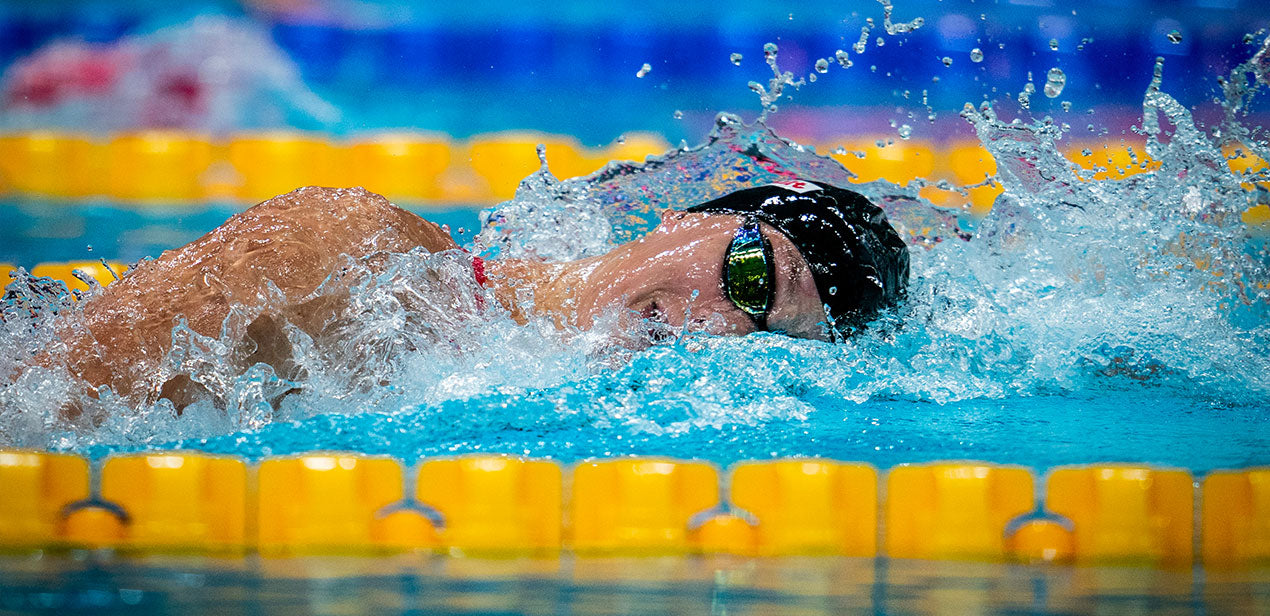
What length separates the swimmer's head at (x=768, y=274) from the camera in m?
1.82

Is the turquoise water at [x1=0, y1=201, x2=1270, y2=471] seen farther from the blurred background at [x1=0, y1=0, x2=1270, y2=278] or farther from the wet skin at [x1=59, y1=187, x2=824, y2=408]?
the blurred background at [x1=0, y1=0, x2=1270, y2=278]

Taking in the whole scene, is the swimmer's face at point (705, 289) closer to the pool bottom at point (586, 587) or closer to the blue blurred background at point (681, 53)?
the pool bottom at point (586, 587)

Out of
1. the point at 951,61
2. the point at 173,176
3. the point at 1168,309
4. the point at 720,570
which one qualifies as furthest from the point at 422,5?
the point at 720,570

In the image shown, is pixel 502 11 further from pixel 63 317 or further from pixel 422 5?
pixel 63 317

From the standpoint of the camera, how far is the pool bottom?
1228mm

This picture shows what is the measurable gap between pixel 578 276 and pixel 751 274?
1.09 feet

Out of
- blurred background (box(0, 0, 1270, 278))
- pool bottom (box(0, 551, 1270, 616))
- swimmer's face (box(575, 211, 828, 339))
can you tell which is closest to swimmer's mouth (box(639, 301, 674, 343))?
swimmer's face (box(575, 211, 828, 339))

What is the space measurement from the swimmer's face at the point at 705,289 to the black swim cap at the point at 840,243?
2cm

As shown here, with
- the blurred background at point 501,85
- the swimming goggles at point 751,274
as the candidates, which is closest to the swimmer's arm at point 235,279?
the swimming goggles at point 751,274

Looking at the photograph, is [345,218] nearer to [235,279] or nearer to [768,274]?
[235,279]

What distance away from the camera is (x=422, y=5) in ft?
16.2

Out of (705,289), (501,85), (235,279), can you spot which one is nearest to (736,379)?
(705,289)

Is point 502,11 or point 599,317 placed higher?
point 502,11

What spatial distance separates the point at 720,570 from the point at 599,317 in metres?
0.53
